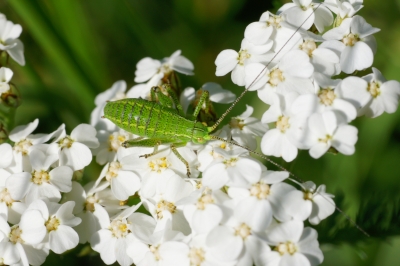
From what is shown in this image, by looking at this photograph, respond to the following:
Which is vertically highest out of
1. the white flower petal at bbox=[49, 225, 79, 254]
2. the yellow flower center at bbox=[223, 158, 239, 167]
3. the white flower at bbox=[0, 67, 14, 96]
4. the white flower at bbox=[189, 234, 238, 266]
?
the white flower at bbox=[0, 67, 14, 96]

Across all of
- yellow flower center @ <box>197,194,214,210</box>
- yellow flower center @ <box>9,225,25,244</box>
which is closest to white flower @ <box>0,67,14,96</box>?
yellow flower center @ <box>9,225,25,244</box>

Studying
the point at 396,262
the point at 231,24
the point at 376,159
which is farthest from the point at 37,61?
the point at 396,262

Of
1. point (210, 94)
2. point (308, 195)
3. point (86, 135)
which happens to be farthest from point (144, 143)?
point (308, 195)

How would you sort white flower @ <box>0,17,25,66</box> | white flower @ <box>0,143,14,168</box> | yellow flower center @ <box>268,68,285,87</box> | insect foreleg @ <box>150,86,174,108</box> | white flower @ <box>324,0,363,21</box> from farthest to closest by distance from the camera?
white flower @ <box>0,17,25,66</box> → insect foreleg @ <box>150,86,174,108</box> → white flower @ <box>0,143,14,168</box> → white flower @ <box>324,0,363,21</box> → yellow flower center @ <box>268,68,285,87</box>

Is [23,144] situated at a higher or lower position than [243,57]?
higher

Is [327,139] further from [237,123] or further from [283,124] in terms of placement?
[237,123]

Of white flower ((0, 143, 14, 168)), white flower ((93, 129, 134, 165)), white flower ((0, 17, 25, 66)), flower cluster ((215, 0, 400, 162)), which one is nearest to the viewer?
flower cluster ((215, 0, 400, 162))

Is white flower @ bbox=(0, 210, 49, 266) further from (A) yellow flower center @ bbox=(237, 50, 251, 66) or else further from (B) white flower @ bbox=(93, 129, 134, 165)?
(A) yellow flower center @ bbox=(237, 50, 251, 66)
